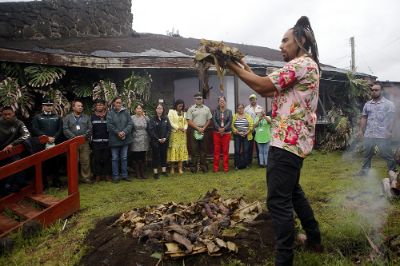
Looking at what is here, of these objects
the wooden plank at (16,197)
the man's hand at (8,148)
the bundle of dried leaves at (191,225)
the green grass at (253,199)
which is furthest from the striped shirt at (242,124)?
the man's hand at (8,148)

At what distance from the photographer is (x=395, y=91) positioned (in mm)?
12773

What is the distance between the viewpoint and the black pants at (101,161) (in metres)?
7.88

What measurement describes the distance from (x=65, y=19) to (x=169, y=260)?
1098 cm

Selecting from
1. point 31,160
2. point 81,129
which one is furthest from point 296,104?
point 81,129

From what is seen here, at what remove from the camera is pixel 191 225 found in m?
3.82

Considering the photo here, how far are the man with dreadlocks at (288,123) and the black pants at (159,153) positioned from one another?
5907 mm

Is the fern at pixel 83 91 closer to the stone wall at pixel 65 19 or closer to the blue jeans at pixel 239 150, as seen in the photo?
the stone wall at pixel 65 19

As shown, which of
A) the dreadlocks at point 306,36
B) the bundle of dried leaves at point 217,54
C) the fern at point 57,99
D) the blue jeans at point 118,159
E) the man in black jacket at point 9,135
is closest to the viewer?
the dreadlocks at point 306,36

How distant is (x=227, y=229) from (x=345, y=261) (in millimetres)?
1204

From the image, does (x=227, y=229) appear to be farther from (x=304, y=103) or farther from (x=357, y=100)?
(x=357, y=100)

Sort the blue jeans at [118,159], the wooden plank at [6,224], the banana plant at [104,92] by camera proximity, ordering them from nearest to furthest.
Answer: the wooden plank at [6,224]
the blue jeans at [118,159]
the banana plant at [104,92]

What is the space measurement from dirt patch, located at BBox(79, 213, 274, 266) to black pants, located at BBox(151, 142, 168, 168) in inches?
175

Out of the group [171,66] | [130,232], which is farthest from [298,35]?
[171,66]

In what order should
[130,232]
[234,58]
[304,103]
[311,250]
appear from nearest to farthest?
1. [304,103]
2. [234,58]
3. [311,250]
4. [130,232]
